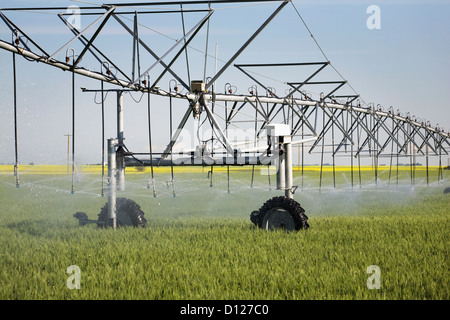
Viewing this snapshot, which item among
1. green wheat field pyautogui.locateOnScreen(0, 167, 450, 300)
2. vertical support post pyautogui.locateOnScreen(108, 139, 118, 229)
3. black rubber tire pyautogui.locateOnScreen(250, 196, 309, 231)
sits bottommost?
green wheat field pyautogui.locateOnScreen(0, 167, 450, 300)

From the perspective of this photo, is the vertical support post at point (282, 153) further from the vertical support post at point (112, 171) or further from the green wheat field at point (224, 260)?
the vertical support post at point (112, 171)

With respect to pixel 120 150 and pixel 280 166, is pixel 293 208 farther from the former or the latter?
pixel 120 150

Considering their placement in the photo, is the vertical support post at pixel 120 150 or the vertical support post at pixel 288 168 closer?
the vertical support post at pixel 120 150

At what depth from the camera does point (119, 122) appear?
1382 cm

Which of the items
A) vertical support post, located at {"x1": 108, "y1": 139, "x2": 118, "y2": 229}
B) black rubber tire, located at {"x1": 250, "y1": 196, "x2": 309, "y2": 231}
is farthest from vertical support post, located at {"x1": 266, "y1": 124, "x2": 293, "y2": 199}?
vertical support post, located at {"x1": 108, "y1": 139, "x2": 118, "y2": 229}

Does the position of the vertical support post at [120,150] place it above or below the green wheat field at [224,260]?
above

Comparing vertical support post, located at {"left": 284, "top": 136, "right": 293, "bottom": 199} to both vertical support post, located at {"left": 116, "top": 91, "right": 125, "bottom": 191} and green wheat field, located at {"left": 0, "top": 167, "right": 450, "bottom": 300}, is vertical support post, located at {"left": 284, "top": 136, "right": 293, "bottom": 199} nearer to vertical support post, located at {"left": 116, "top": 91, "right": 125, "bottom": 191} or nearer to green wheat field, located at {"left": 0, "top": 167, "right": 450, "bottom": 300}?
green wheat field, located at {"left": 0, "top": 167, "right": 450, "bottom": 300}

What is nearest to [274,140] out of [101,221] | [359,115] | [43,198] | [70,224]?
[101,221]

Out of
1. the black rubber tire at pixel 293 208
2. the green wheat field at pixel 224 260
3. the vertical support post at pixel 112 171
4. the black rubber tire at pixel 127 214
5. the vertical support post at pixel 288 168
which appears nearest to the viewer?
the green wheat field at pixel 224 260

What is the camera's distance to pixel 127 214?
14.6 metres

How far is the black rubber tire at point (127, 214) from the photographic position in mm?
14500

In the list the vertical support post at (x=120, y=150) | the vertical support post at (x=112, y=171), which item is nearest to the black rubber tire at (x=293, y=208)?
the vertical support post at (x=120, y=150)

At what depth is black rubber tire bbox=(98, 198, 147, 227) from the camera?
47.6ft

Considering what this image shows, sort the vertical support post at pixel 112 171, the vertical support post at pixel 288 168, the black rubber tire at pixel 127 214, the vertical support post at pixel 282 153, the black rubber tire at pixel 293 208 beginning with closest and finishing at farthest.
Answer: the black rubber tire at pixel 293 208 < the vertical support post at pixel 112 171 < the vertical support post at pixel 282 153 < the vertical support post at pixel 288 168 < the black rubber tire at pixel 127 214
